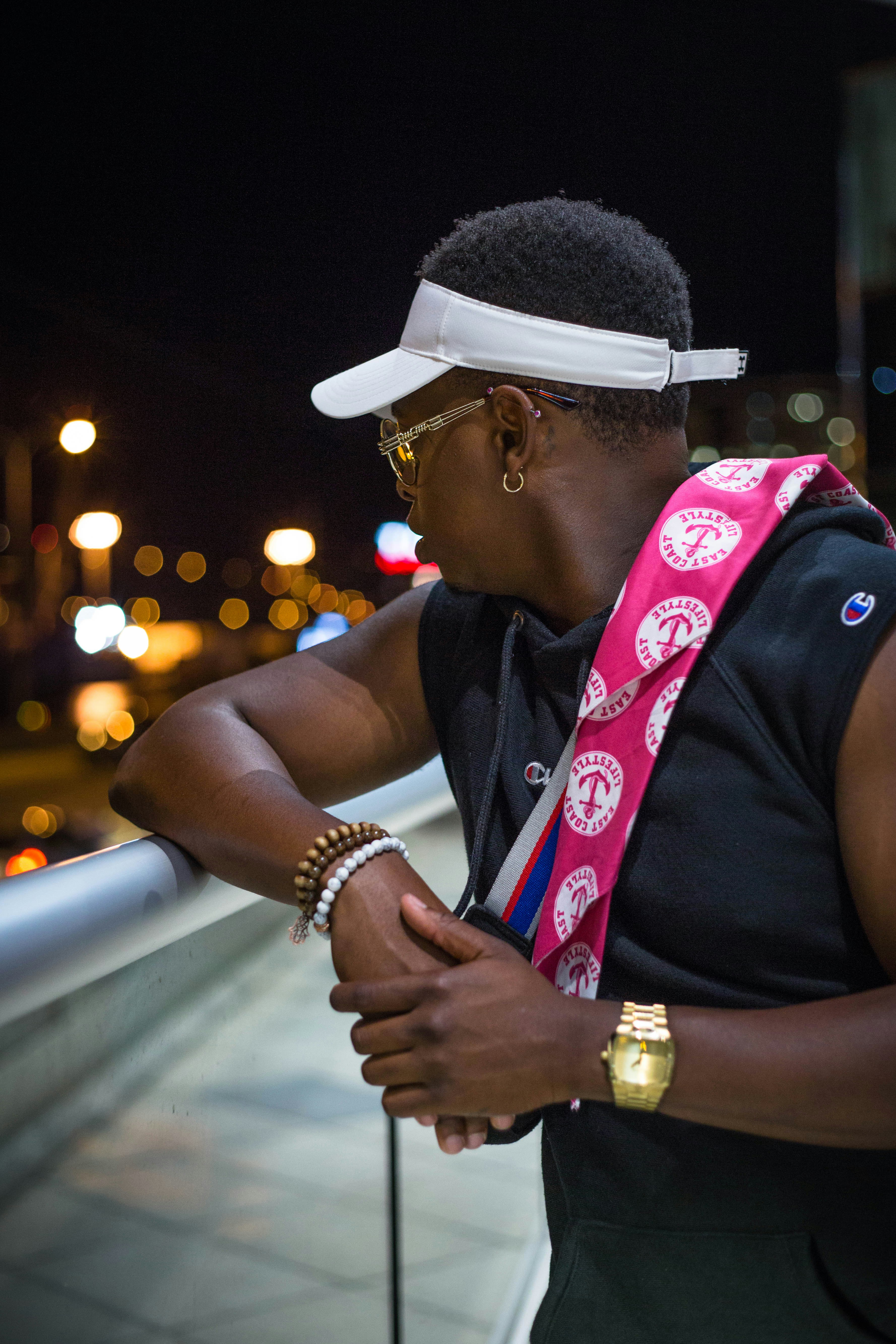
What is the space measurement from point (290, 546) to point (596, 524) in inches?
817

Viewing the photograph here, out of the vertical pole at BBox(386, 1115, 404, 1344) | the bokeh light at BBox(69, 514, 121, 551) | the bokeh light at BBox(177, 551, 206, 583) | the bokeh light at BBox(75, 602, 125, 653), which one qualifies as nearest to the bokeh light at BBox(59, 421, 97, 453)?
the bokeh light at BBox(69, 514, 121, 551)

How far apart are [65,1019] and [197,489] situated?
41.5 feet

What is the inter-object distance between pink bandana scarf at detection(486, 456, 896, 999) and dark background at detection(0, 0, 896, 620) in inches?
78.0

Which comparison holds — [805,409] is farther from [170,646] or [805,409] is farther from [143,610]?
[143,610]

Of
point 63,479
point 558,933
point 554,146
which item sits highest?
point 554,146

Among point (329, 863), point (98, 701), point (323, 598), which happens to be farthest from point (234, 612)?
point (329, 863)

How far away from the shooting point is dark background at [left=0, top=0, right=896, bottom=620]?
4.55 metres

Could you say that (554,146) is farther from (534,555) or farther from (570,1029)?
(570,1029)

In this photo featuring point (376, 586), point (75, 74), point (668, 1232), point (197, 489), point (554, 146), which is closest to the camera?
point (668, 1232)

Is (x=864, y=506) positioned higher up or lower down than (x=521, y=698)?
higher up

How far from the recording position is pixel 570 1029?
0.91 metres

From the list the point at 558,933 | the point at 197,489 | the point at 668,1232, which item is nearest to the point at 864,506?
the point at 558,933

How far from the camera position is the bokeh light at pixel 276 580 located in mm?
51781

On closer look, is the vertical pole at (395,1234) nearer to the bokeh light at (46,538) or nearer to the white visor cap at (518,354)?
the white visor cap at (518,354)
